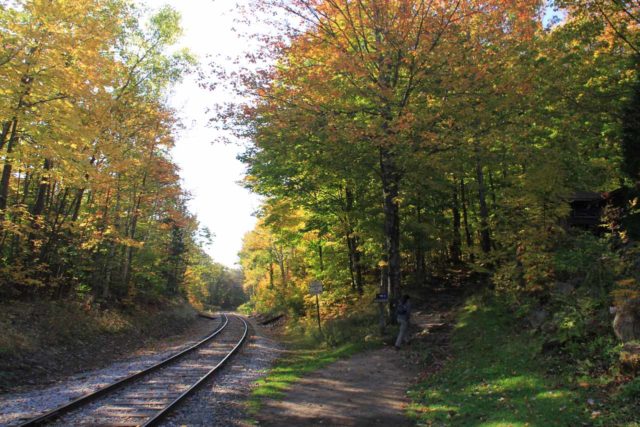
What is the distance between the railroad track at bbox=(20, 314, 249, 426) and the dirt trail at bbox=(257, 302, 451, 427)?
1.92m

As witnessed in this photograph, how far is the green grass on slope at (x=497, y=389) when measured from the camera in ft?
20.0

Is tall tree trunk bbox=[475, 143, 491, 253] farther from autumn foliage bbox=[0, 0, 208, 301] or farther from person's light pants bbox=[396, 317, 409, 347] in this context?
autumn foliage bbox=[0, 0, 208, 301]

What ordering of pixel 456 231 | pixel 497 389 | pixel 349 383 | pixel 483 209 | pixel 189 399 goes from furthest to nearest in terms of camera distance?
pixel 456 231 → pixel 483 209 → pixel 349 383 → pixel 189 399 → pixel 497 389

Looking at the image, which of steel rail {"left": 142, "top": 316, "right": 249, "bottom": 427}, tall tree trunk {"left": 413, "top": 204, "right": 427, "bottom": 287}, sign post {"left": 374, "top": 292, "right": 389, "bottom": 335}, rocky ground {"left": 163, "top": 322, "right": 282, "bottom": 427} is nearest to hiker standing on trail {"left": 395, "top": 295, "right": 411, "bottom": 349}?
sign post {"left": 374, "top": 292, "right": 389, "bottom": 335}

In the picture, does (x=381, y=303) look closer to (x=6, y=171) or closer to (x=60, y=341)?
(x=60, y=341)

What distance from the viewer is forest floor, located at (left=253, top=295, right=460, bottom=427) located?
7.75 meters

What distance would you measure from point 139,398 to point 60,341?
6963mm

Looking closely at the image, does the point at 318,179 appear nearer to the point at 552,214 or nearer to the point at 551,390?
the point at 552,214

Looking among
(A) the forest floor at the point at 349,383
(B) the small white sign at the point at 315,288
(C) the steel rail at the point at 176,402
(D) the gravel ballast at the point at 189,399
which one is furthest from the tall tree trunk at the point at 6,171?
(B) the small white sign at the point at 315,288

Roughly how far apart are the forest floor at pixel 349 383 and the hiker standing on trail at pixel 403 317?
0.30m

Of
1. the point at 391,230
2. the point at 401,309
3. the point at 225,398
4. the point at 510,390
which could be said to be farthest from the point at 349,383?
the point at 391,230

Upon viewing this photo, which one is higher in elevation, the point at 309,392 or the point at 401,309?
the point at 401,309

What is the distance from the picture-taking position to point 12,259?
602 inches

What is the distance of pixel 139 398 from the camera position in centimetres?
866
